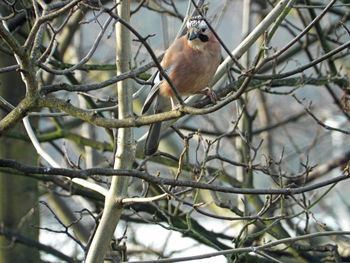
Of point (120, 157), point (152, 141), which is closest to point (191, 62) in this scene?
point (152, 141)

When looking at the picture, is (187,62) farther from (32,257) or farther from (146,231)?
(146,231)

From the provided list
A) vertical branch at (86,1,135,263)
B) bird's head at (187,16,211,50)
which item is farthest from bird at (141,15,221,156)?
vertical branch at (86,1,135,263)

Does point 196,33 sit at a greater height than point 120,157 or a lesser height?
greater


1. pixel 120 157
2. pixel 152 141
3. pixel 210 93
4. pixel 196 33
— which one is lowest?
pixel 120 157

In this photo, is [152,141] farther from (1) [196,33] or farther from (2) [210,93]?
(1) [196,33]

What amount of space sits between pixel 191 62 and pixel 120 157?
0.95m

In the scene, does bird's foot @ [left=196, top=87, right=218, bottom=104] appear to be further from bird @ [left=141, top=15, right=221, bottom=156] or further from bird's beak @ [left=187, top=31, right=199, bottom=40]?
bird's beak @ [left=187, top=31, right=199, bottom=40]

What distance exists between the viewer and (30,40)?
225 centimetres

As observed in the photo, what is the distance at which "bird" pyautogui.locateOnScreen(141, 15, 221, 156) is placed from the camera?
Result: 3.84m

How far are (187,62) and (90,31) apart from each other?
13.7 feet

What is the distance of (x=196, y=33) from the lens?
12.6 ft

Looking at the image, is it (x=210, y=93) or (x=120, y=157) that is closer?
(x=120, y=157)

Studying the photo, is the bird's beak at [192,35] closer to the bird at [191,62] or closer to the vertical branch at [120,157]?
the bird at [191,62]

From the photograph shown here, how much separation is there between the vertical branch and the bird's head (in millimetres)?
697
